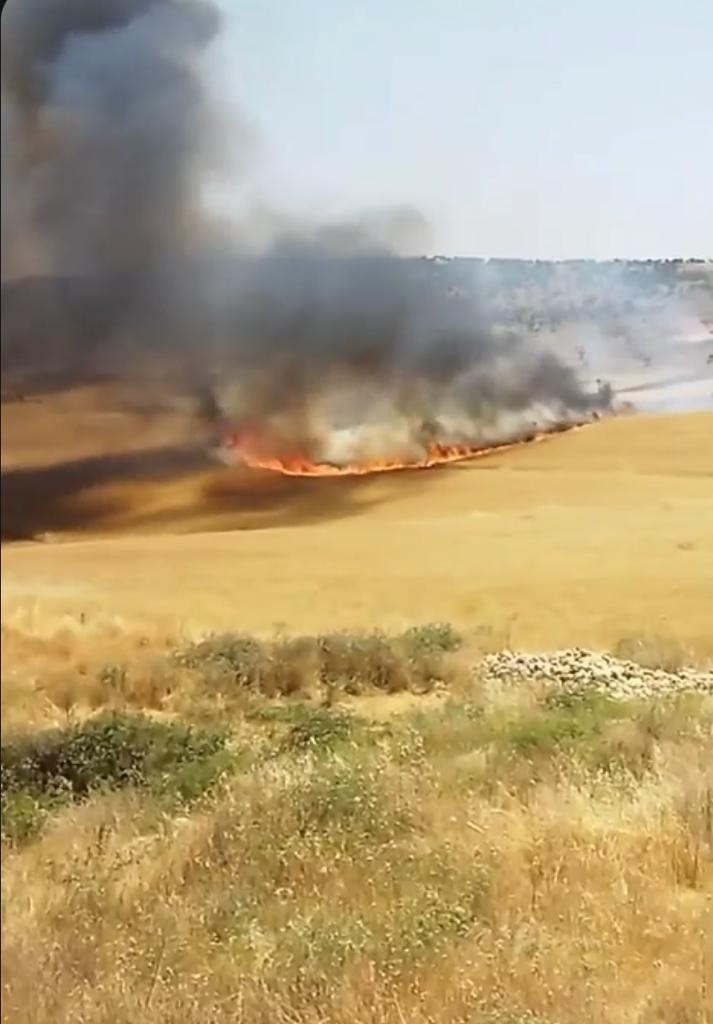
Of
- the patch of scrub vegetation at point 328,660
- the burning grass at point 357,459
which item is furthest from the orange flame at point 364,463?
the patch of scrub vegetation at point 328,660

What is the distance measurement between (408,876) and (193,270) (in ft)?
2.78

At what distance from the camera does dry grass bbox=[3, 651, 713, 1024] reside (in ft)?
4.58

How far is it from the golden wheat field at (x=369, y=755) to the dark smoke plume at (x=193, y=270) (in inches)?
3.1

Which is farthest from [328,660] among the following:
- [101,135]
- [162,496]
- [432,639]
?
[101,135]

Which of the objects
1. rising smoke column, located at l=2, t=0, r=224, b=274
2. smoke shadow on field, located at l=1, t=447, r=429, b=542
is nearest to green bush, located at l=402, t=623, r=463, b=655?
smoke shadow on field, located at l=1, t=447, r=429, b=542

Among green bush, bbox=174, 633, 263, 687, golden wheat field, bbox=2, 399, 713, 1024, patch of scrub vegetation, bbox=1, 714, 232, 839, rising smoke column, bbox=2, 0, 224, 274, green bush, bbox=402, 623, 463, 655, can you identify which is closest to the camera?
rising smoke column, bbox=2, 0, 224, 274

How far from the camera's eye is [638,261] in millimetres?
1715

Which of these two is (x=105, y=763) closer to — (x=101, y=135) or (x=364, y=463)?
(x=364, y=463)

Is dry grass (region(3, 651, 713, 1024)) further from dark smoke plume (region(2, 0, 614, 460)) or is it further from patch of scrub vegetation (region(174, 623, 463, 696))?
dark smoke plume (region(2, 0, 614, 460))

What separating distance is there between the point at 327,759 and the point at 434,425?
44 centimetres

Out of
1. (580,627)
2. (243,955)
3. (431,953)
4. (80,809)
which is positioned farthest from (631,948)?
(80,809)

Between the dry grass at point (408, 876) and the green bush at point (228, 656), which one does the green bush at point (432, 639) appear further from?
the green bush at point (228, 656)

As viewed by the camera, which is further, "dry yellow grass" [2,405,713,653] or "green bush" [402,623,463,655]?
"green bush" [402,623,463,655]

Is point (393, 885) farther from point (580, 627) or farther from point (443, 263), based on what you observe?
point (443, 263)
